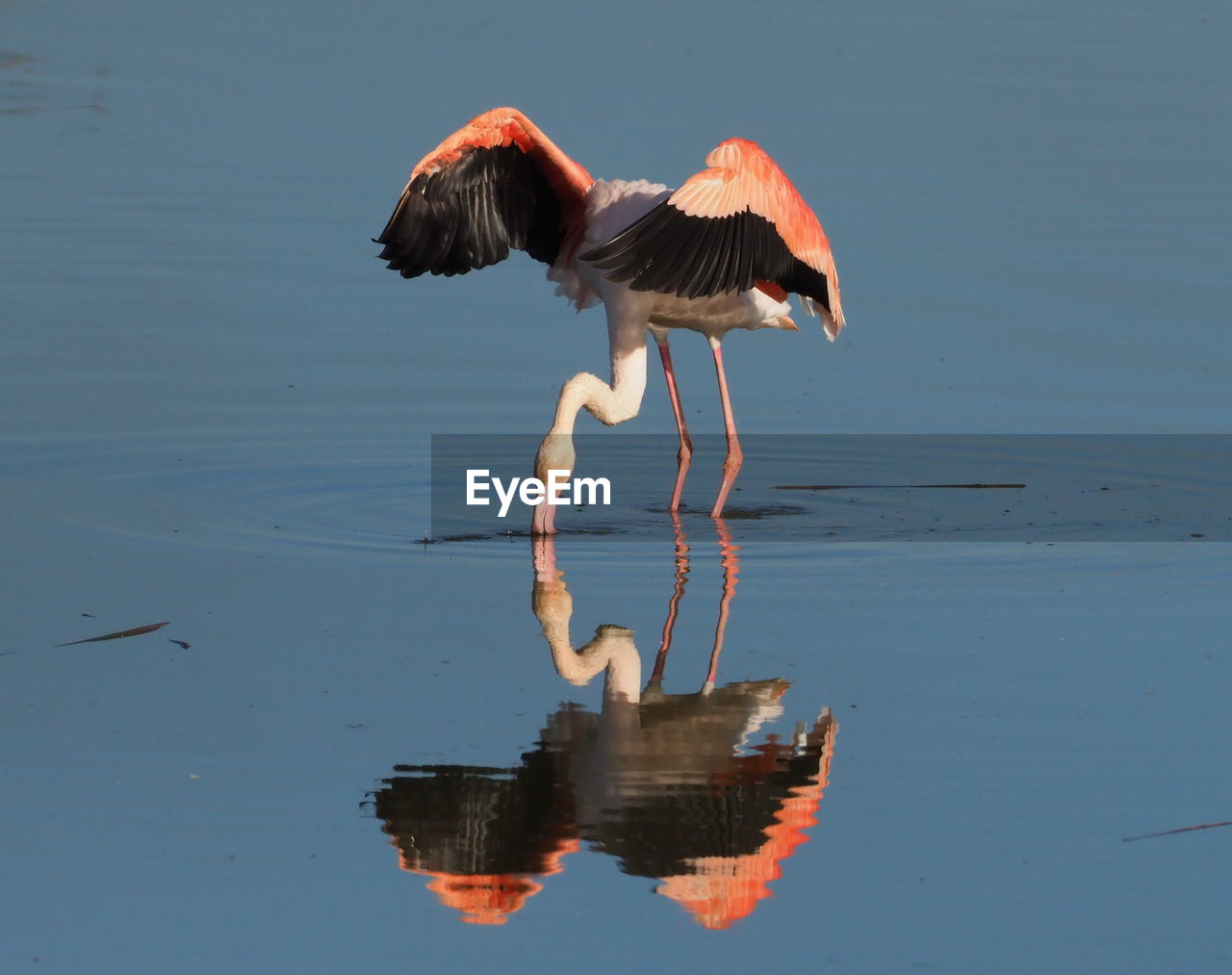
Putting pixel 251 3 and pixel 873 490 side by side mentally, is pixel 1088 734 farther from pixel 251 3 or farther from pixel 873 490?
pixel 251 3

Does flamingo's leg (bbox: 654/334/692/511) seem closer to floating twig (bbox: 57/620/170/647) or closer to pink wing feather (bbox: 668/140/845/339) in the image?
pink wing feather (bbox: 668/140/845/339)

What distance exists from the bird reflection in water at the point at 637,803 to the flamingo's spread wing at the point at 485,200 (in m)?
3.52

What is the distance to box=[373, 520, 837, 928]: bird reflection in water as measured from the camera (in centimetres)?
584

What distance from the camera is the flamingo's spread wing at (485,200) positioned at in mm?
10508

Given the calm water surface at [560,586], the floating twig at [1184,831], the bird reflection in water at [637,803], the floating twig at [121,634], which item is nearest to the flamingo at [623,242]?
the calm water surface at [560,586]

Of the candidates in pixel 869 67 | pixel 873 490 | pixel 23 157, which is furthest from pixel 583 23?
pixel 873 490

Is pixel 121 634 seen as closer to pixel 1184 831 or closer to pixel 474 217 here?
pixel 474 217

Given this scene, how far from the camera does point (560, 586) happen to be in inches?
354

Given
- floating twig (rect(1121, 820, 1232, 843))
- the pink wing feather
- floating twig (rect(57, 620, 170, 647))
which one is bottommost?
floating twig (rect(1121, 820, 1232, 843))

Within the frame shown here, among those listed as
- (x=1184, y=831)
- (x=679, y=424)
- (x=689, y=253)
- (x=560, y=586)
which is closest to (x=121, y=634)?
(x=560, y=586)

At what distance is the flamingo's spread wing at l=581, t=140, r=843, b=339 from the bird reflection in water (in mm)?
2333

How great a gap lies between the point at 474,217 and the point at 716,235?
1.59m

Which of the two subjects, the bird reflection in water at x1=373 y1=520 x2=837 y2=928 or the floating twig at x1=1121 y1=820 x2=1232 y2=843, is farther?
the floating twig at x1=1121 y1=820 x2=1232 y2=843

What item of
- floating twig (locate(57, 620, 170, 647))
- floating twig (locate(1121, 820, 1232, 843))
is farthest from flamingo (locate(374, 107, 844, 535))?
floating twig (locate(1121, 820, 1232, 843))
